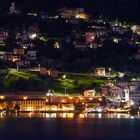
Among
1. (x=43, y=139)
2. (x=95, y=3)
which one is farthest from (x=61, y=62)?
(x=43, y=139)

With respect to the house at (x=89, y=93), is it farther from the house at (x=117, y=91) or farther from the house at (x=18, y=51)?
the house at (x=18, y=51)

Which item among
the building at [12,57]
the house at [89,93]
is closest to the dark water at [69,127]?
the house at [89,93]

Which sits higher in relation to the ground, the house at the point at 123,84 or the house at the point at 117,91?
the house at the point at 123,84

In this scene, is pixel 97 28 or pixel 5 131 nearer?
pixel 5 131

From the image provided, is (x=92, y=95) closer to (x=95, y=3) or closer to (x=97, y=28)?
(x=97, y=28)

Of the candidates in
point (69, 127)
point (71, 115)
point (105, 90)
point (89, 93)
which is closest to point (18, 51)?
point (105, 90)

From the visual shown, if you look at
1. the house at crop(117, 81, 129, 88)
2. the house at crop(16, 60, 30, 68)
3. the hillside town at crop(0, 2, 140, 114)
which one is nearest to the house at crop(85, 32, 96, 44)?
the hillside town at crop(0, 2, 140, 114)

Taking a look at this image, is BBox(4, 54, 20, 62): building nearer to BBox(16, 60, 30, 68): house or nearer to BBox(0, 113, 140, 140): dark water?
BBox(16, 60, 30, 68): house

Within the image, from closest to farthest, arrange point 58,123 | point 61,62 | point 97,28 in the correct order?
point 58,123 < point 61,62 < point 97,28
